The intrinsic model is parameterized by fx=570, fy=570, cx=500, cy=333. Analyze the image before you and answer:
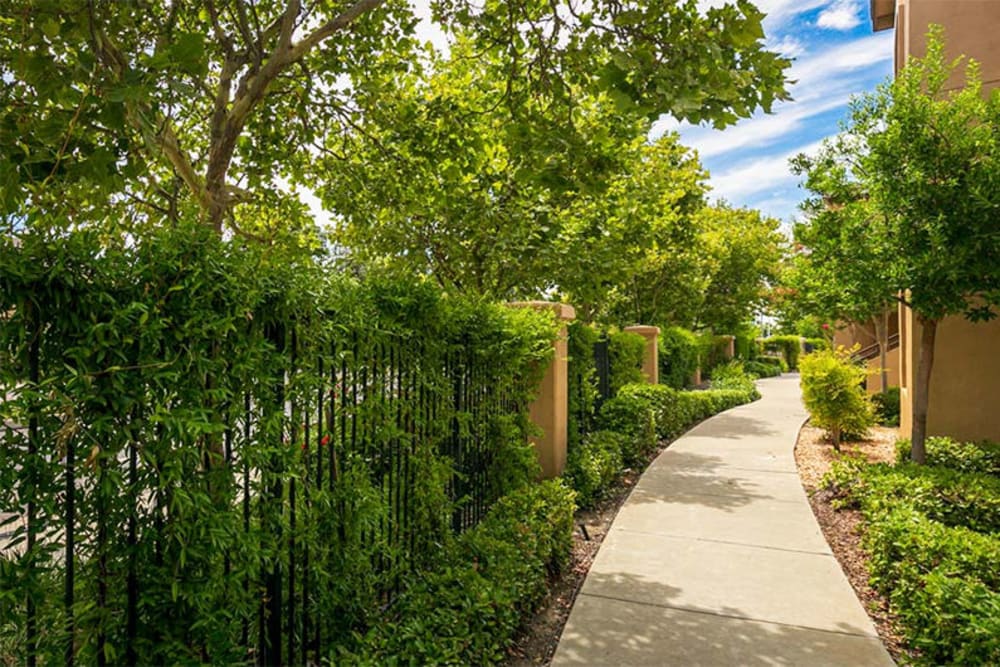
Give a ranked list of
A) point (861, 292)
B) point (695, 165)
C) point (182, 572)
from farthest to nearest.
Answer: point (695, 165)
point (861, 292)
point (182, 572)

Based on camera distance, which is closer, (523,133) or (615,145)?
(523,133)

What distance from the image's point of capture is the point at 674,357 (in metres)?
16.3

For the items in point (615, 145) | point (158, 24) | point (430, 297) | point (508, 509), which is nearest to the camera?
point (430, 297)

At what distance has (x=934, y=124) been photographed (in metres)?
6.14

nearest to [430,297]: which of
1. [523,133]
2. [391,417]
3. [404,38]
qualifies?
[391,417]

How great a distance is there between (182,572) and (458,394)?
2.58 m

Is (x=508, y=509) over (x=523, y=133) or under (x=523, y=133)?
under

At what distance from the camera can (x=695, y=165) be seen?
1584cm

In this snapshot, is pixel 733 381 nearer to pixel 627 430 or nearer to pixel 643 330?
pixel 643 330

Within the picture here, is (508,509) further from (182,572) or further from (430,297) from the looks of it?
(182,572)

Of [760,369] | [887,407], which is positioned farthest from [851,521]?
[760,369]

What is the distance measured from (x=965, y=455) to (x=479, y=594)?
6.73 m

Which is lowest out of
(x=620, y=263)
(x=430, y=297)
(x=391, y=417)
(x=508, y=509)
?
(x=508, y=509)

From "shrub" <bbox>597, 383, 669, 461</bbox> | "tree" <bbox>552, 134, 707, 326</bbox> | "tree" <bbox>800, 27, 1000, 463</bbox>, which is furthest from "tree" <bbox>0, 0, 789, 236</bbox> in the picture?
"shrub" <bbox>597, 383, 669, 461</bbox>
